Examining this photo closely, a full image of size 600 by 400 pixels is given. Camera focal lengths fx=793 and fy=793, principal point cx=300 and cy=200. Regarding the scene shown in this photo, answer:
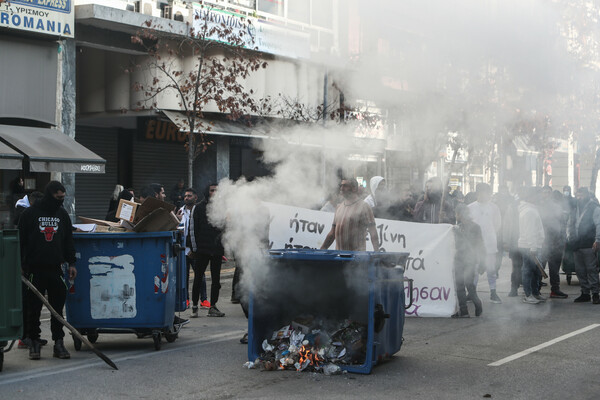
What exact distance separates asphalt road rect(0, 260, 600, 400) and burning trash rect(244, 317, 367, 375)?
135 mm

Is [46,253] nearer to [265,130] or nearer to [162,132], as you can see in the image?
[265,130]

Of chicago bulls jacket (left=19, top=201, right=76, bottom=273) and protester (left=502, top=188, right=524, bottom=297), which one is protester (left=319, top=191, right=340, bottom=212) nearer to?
protester (left=502, top=188, right=524, bottom=297)

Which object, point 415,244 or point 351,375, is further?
point 415,244

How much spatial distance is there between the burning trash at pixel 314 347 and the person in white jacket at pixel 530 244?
221 inches

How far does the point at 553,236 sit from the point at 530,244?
4.35 feet

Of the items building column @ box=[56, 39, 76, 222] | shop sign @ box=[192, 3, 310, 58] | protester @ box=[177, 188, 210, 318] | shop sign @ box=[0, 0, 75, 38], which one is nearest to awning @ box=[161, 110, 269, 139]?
shop sign @ box=[192, 3, 310, 58]

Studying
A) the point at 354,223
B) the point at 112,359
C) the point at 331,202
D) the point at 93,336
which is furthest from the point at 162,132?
the point at 112,359

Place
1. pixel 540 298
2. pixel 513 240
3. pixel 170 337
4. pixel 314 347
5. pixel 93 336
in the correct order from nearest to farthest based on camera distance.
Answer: pixel 314 347
pixel 93 336
pixel 170 337
pixel 540 298
pixel 513 240

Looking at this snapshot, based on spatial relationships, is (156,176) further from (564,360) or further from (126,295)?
(564,360)

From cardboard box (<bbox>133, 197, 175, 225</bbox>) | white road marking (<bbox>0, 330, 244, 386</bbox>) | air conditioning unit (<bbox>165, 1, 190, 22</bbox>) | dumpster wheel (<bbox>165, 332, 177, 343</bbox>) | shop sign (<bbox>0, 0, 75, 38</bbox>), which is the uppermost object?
air conditioning unit (<bbox>165, 1, 190, 22</bbox>)

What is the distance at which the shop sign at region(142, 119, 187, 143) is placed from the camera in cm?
2338

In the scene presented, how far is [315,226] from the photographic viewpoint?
11969mm

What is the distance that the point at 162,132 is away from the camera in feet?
78.7

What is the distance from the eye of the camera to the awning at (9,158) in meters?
15.9
